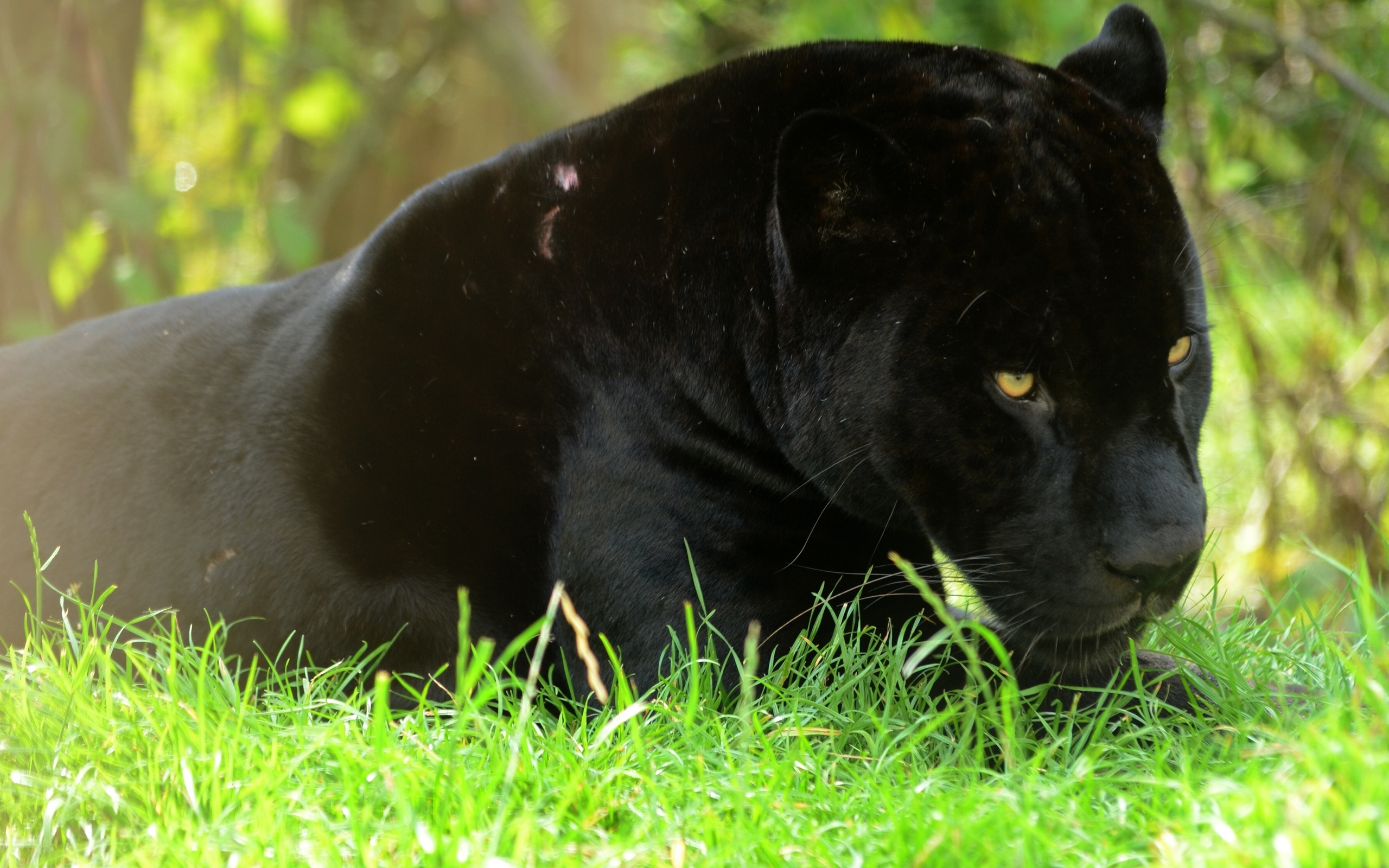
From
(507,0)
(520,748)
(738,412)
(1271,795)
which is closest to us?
(1271,795)

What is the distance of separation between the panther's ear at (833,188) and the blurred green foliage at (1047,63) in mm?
2252

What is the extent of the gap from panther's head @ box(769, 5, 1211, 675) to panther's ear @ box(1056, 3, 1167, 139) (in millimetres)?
408

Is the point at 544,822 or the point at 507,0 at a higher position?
the point at 507,0

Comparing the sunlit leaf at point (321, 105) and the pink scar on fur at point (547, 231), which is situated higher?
the sunlit leaf at point (321, 105)

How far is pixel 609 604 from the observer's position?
241cm

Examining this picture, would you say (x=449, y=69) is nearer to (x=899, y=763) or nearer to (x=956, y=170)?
(x=956, y=170)

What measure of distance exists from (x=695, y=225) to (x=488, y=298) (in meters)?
0.47

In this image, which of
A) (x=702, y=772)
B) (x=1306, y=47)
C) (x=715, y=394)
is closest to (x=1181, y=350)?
(x=715, y=394)

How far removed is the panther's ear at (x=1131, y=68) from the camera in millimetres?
2898

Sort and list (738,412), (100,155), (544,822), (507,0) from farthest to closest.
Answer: (507,0)
(100,155)
(738,412)
(544,822)

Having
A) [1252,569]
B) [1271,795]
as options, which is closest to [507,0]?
[1252,569]

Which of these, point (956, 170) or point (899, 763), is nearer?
point (899, 763)

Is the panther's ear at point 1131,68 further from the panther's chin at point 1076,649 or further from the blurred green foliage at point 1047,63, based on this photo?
the blurred green foliage at point 1047,63

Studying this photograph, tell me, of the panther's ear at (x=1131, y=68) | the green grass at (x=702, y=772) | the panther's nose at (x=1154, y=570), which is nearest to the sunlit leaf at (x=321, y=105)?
the panther's ear at (x=1131, y=68)
